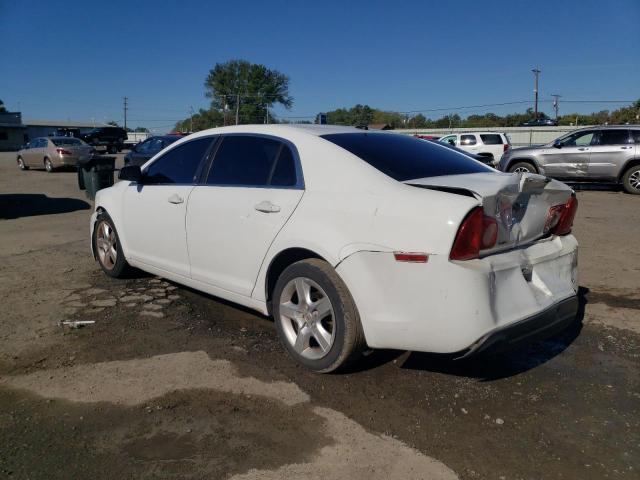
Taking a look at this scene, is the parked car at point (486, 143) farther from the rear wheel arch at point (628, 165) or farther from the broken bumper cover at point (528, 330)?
the broken bumper cover at point (528, 330)

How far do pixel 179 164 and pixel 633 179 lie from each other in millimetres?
13397

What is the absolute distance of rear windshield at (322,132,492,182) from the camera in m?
3.34

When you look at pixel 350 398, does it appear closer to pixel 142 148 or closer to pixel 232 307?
pixel 232 307

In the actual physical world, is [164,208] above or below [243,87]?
below

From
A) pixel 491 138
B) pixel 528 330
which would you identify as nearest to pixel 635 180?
pixel 491 138

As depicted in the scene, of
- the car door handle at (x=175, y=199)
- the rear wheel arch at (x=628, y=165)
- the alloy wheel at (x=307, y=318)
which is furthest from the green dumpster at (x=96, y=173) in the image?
the rear wheel arch at (x=628, y=165)

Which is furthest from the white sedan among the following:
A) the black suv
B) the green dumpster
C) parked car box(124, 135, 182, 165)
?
the black suv

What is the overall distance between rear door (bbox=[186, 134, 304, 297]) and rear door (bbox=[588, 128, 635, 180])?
1306 centimetres

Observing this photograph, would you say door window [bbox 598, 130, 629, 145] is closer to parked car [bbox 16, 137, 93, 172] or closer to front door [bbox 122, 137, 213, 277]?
front door [bbox 122, 137, 213, 277]

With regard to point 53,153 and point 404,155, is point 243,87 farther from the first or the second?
point 404,155

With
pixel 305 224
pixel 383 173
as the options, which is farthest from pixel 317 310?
pixel 383 173

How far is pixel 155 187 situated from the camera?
470cm

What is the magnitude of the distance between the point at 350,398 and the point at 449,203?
1279mm

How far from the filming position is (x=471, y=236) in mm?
2746
